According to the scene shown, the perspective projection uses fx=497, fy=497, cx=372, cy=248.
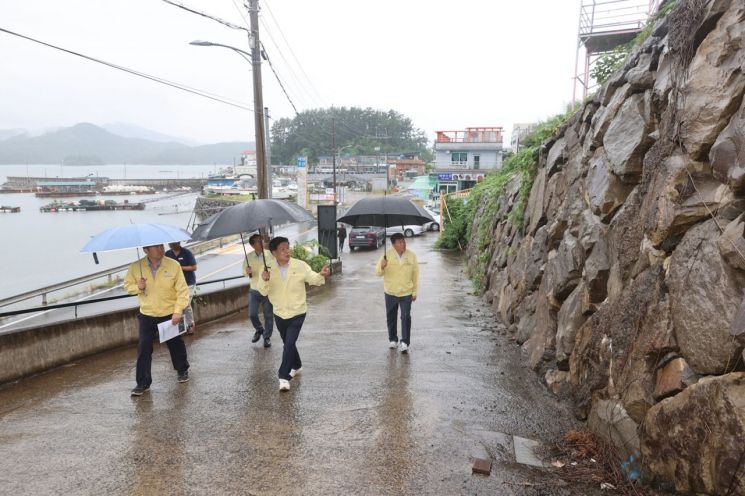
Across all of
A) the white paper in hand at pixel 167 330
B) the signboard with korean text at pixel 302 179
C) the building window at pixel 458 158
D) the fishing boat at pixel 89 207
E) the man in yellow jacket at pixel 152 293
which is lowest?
the fishing boat at pixel 89 207

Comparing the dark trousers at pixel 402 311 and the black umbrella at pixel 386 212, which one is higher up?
the black umbrella at pixel 386 212

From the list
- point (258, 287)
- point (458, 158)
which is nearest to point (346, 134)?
point (458, 158)

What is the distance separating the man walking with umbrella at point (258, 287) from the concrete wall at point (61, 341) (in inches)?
70.7

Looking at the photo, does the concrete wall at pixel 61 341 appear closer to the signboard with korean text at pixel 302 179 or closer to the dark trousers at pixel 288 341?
the dark trousers at pixel 288 341

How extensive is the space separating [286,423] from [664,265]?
3417mm

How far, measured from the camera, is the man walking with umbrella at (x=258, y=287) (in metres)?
6.91

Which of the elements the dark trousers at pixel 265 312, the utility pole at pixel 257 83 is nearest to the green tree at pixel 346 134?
the utility pole at pixel 257 83

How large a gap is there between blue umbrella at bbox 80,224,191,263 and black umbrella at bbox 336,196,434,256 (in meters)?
2.48

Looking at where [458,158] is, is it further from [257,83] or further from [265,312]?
[265,312]

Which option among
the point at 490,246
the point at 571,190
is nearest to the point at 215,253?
the point at 490,246

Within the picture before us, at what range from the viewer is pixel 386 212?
660 centimetres

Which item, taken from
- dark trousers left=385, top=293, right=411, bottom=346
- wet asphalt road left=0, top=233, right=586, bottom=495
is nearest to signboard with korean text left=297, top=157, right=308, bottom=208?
wet asphalt road left=0, top=233, right=586, bottom=495

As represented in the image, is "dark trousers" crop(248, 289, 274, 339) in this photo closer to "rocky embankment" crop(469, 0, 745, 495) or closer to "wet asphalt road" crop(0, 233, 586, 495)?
"wet asphalt road" crop(0, 233, 586, 495)

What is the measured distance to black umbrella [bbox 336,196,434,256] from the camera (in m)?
6.62
